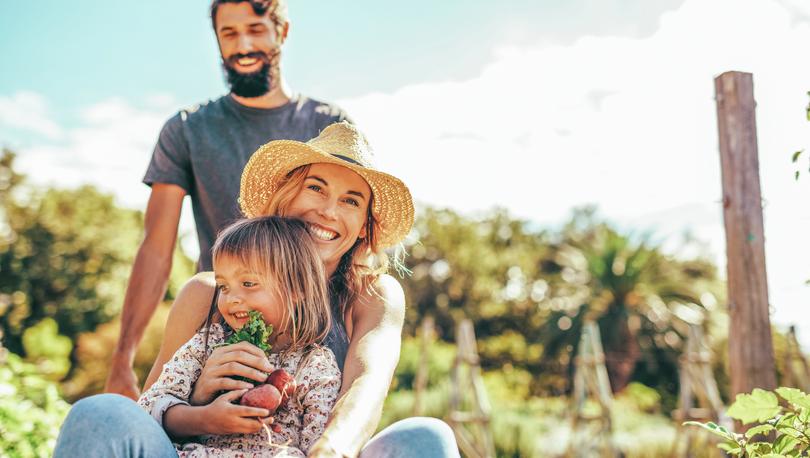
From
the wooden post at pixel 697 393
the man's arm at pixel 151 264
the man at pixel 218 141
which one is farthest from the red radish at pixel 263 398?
the wooden post at pixel 697 393

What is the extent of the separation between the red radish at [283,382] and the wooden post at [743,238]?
2.38 meters

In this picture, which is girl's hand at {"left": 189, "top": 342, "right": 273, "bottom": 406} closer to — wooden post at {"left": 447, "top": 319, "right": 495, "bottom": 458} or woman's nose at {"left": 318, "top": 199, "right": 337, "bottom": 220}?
woman's nose at {"left": 318, "top": 199, "right": 337, "bottom": 220}

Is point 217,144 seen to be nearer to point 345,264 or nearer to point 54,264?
point 345,264

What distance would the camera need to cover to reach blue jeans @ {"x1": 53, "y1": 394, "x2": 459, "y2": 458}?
155 centimetres

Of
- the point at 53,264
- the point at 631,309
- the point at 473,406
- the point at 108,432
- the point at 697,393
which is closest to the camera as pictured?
the point at 108,432

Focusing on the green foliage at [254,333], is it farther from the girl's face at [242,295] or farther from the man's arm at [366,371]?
the man's arm at [366,371]

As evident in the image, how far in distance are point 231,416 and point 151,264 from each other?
5.09ft

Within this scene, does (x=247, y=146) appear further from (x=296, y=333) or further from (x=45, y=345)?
(x=45, y=345)

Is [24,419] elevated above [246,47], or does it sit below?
below

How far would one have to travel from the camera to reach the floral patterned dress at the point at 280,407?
6.09 ft

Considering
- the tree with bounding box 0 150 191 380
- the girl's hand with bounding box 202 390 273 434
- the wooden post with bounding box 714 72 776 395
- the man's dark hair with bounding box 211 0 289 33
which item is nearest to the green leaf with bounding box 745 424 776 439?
the girl's hand with bounding box 202 390 273 434

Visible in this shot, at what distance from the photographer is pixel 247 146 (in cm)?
309

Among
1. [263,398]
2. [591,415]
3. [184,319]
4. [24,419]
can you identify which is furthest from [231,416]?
[591,415]

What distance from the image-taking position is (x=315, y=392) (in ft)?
6.46
